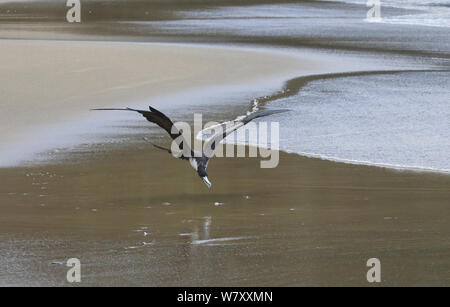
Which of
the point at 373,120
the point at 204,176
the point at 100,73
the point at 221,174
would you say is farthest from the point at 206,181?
the point at 100,73

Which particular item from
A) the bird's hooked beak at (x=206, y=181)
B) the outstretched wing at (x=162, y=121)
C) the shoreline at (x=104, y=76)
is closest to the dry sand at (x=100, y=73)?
the shoreline at (x=104, y=76)

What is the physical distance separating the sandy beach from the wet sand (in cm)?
2

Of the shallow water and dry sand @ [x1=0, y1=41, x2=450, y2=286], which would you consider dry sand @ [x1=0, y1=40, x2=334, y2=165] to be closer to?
dry sand @ [x1=0, y1=41, x2=450, y2=286]

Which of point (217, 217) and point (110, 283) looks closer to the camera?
point (110, 283)

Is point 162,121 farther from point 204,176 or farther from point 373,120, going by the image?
point 373,120

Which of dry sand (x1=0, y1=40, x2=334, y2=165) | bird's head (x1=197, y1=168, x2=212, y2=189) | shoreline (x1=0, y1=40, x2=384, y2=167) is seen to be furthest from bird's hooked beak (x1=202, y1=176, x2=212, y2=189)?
dry sand (x1=0, y1=40, x2=334, y2=165)

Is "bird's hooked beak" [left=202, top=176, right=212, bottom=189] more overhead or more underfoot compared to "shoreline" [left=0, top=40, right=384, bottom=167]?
more underfoot

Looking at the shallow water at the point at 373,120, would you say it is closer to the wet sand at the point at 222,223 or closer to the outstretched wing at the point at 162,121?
the wet sand at the point at 222,223

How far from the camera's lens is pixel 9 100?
1333 centimetres

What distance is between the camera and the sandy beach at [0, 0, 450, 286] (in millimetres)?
6293

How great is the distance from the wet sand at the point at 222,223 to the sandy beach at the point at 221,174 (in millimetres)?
18
